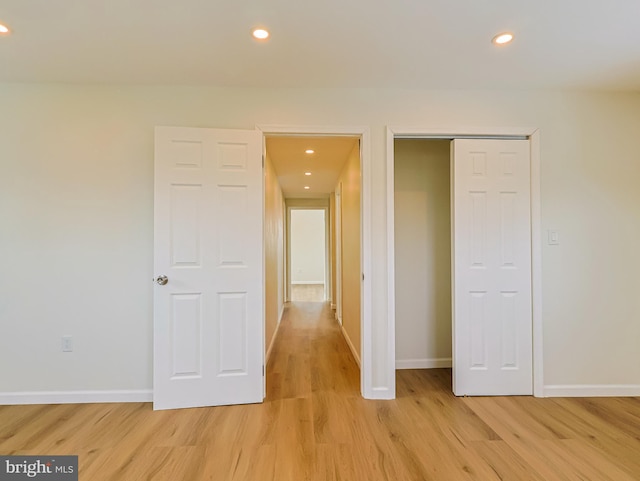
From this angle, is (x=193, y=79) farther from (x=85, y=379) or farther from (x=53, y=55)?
(x=85, y=379)

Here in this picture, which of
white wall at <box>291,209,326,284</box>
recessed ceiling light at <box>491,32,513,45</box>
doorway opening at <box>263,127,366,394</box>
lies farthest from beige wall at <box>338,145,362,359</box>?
white wall at <box>291,209,326,284</box>

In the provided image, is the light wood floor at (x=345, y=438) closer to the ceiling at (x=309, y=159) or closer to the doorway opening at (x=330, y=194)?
the doorway opening at (x=330, y=194)

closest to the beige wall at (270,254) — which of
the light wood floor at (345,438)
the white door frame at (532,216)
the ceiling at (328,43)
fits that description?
the light wood floor at (345,438)

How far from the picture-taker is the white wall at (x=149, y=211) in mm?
2242

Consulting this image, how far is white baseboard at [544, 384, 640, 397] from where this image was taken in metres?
2.34

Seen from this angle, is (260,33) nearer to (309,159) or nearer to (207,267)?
(207,267)

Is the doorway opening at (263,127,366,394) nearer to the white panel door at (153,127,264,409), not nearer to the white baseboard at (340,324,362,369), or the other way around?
the white baseboard at (340,324,362,369)

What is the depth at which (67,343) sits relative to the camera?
2256 mm

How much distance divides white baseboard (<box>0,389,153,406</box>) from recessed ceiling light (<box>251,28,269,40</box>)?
260 centimetres

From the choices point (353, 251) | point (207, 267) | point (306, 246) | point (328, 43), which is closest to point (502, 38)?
point (328, 43)

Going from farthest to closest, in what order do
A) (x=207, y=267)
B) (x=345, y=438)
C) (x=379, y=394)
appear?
(x=379, y=394), (x=207, y=267), (x=345, y=438)

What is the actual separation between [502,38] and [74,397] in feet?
12.6

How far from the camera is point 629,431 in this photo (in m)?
1.90

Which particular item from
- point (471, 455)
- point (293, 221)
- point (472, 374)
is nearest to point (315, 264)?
point (293, 221)
